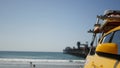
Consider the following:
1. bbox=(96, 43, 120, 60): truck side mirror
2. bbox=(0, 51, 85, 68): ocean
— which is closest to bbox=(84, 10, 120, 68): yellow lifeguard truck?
bbox=(96, 43, 120, 60): truck side mirror

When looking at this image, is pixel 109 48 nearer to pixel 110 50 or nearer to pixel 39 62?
pixel 110 50

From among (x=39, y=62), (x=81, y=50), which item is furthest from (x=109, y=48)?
(x=81, y=50)

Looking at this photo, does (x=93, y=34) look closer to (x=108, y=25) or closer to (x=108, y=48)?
(x=108, y=25)

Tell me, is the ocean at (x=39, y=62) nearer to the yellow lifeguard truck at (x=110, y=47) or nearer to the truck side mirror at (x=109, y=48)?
the yellow lifeguard truck at (x=110, y=47)

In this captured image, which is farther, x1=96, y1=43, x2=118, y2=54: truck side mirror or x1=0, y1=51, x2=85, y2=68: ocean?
x1=0, y1=51, x2=85, y2=68: ocean

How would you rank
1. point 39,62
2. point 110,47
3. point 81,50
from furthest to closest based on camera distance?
point 81,50
point 39,62
point 110,47

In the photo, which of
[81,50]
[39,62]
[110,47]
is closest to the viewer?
[110,47]

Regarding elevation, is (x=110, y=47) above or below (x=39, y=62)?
above

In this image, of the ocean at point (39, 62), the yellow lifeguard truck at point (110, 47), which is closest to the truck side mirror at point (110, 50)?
the yellow lifeguard truck at point (110, 47)

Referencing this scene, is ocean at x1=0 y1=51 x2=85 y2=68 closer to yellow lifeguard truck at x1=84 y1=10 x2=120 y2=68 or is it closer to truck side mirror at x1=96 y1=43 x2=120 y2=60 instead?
yellow lifeguard truck at x1=84 y1=10 x2=120 y2=68

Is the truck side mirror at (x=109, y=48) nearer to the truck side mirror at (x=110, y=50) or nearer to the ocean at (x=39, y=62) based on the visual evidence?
the truck side mirror at (x=110, y=50)

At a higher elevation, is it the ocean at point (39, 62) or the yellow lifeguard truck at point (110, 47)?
the yellow lifeguard truck at point (110, 47)

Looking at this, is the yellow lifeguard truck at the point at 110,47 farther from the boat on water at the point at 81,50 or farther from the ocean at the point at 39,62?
the ocean at the point at 39,62

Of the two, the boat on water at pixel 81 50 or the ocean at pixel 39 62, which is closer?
the boat on water at pixel 81 50
